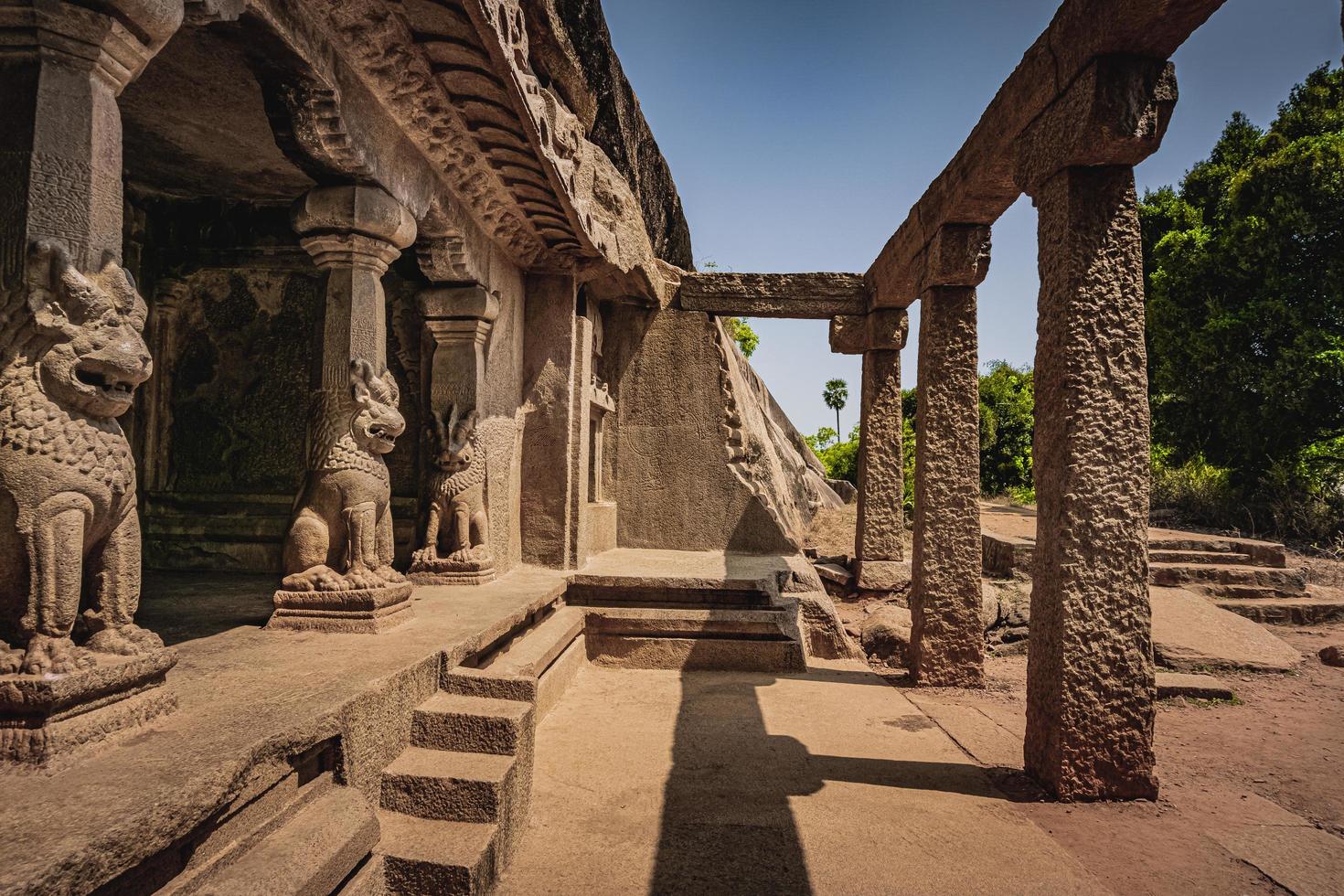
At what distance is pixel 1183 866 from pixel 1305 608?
23.7ft

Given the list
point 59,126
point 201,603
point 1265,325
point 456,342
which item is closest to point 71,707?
point 59,126

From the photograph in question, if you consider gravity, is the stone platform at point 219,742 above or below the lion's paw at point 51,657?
below

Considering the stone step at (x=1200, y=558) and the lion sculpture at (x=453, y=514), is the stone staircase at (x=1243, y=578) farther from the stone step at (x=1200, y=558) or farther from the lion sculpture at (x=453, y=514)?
the lion sculpture at (x=453, y=514)

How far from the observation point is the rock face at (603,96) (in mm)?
5037

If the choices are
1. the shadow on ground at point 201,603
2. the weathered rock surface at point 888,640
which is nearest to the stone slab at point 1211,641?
the weathered rock surface at point 888,640

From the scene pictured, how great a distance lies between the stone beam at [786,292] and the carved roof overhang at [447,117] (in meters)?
2.21

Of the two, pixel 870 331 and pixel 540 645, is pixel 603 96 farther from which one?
pixel 540 645

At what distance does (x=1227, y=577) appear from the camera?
8.38 meters

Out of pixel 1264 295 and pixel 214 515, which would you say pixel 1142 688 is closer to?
pixel 214 515

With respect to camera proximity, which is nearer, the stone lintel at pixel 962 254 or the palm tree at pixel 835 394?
the stone lintel at pixel 962 254

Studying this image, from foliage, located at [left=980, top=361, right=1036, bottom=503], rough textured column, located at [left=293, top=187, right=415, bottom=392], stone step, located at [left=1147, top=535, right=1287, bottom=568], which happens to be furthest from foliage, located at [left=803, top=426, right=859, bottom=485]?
rough textured column, located at [left=293, top=187, right=415, bottom=392]

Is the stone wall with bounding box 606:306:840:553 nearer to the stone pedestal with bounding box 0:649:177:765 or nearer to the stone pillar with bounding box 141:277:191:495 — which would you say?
the stone pillar with bounding box 141:277:191:495

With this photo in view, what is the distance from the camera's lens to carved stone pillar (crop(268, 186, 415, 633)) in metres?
3.46

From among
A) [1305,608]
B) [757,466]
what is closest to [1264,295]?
[1305,608]
